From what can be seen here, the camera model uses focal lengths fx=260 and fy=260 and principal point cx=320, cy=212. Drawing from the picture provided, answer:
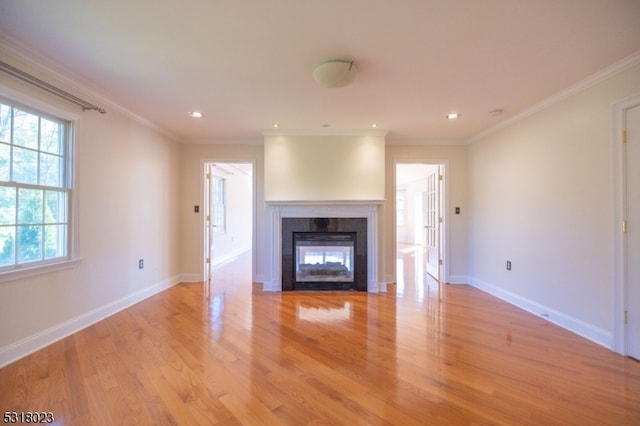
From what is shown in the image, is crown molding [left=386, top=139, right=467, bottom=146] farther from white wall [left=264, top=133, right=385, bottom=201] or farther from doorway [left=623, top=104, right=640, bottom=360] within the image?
doorway [left=623, top=104, right=640, bottom=360]

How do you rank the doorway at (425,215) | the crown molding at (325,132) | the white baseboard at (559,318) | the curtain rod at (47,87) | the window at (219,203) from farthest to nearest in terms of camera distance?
the window at (219,203) < the doorway at (425,215) < the crown molding at (325,132) < the white baseboard at (559,318) < the curtain rod at (47,87)

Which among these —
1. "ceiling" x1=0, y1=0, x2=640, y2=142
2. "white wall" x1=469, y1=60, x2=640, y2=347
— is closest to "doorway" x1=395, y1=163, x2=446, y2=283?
"white wall" x1=469, y1=60, x2=640, y2=347

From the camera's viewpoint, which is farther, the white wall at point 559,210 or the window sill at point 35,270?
the white wall at point 559,210

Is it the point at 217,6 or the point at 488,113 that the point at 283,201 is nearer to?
the point at 217,6

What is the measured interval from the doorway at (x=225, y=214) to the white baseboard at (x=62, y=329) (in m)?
1.14

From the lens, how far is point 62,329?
2369 millimetres

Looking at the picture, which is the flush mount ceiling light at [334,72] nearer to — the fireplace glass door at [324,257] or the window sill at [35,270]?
the fireplace glass door at [324,257]

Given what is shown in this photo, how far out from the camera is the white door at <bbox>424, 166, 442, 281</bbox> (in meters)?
4.51

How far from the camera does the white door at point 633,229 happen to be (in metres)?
2.07

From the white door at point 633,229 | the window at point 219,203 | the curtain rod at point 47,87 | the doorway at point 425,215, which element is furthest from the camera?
the window at point 219,203

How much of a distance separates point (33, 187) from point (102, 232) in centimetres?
76

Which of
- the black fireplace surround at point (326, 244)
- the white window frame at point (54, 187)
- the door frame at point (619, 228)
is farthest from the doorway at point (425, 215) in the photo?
the white window frame at point (54, 187)

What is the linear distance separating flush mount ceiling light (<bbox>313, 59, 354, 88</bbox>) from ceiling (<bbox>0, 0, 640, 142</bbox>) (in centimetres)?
6

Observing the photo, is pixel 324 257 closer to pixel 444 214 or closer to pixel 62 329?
pixel 444 214
